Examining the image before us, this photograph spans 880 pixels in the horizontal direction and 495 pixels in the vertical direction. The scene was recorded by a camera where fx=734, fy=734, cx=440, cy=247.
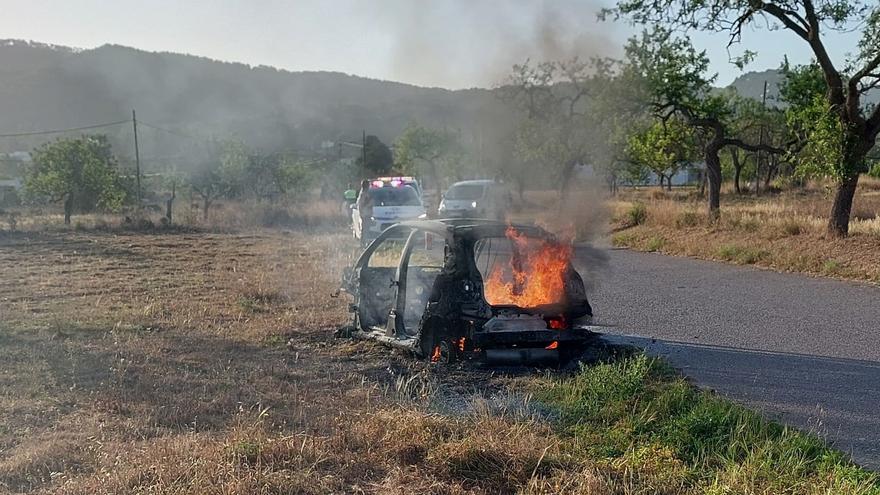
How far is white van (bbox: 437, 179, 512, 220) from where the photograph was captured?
22856 millimetres

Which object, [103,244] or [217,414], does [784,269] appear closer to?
[217,414]

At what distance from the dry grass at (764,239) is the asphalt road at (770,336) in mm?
733

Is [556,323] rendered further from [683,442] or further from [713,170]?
→ [713,170]

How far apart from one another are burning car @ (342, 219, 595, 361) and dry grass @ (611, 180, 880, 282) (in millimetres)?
8811

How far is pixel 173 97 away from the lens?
A: 284 feet

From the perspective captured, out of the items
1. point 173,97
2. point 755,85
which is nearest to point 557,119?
point 755,85

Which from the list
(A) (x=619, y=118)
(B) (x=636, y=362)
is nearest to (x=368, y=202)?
(A) (x=619, y=118)

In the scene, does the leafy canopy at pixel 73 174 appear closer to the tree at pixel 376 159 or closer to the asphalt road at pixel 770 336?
the tree at pixel 376 159

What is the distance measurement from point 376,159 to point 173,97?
4194cm

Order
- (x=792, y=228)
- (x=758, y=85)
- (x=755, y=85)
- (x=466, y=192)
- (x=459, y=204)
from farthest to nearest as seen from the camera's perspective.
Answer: (x=755, y=85)
(x=758, y=85)
(x=466, y=192)
(x=459, y=204)
(x=792, y=228)

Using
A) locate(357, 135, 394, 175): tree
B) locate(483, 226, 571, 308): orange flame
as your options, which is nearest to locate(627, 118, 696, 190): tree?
locate(483, 226, 571, 308): orange flame

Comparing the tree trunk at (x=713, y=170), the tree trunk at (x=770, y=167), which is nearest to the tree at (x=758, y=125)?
the tree trunk at (x=770, y=167)

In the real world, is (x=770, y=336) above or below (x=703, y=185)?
Answer: below

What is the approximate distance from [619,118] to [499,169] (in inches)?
407
